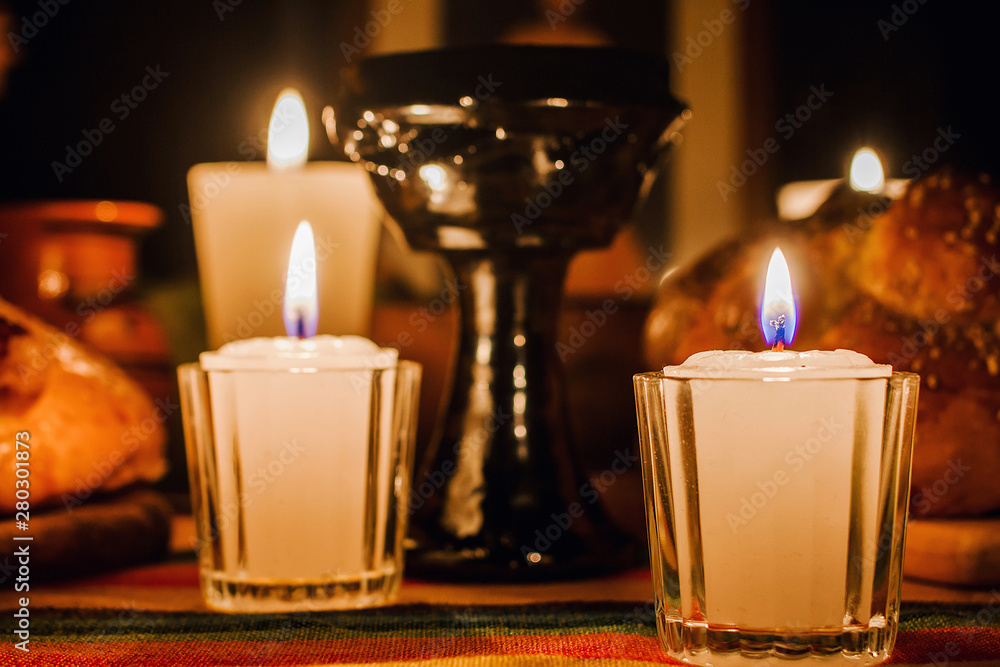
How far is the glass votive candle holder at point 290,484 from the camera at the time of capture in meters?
0.53

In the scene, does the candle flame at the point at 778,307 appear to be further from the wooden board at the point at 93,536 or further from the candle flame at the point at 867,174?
the wooden board at the point at 93,536

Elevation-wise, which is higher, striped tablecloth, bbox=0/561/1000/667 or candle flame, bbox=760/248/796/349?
candle flame, bbox=760/248/796/349

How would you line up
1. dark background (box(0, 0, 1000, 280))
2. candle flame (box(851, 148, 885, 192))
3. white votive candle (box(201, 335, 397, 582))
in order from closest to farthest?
white votive candle (box(201, 335, 397, 582))
candle flame (box(851, 148, 885, 192))
dark background (box(0, 0, 1000, 280))

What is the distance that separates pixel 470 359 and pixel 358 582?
0.58 ft

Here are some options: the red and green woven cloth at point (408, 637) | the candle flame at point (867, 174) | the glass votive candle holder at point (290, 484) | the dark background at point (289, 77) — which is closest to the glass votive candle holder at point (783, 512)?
the red and green woven cloth at point (408, 637)

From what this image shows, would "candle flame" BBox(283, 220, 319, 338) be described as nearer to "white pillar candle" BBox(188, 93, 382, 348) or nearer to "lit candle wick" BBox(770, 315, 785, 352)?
"white pillar candle" BBox(188, 93, 382, 348)

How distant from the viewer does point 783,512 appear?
0.41m

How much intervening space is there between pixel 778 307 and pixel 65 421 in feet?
1.51

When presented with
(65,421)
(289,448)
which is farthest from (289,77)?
(289,448)

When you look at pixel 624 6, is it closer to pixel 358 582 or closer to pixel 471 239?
pixel 471 239

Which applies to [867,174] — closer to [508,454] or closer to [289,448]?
[508,454]

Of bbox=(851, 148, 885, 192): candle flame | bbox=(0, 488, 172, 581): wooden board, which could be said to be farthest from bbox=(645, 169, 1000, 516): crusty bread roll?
bbox=(0, 488, 172, 581): wooden board

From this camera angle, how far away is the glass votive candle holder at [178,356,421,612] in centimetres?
53

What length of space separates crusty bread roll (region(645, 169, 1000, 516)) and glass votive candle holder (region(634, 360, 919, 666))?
0.22 meters
